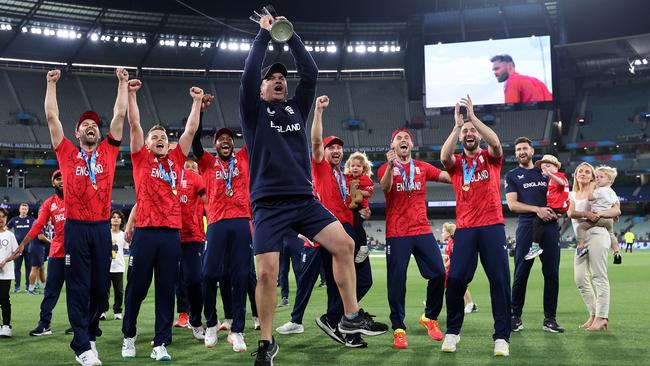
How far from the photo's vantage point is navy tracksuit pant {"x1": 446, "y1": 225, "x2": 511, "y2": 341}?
653 cm

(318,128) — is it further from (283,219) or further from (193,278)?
(193,278)

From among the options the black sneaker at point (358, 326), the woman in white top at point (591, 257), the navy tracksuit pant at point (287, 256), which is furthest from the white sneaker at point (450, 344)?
the navy tracksuit pant at point (287, 256)

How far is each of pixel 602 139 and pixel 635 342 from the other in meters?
50.9

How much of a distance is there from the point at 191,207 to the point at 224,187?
50.3 inches

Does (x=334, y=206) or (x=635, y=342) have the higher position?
(x=334, y=206)

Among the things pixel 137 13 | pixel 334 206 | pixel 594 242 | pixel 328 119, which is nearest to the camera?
pixel 334 206

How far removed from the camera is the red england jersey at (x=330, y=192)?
7543 millimetres

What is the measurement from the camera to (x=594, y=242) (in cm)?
861

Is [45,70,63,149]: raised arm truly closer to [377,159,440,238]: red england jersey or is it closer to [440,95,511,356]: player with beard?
[377,159,440,238]: red england jersey

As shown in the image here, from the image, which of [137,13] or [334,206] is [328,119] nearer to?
[137,13]

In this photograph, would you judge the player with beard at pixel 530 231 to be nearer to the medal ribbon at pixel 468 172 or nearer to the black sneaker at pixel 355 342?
the medal ribbon at pixel 468 172

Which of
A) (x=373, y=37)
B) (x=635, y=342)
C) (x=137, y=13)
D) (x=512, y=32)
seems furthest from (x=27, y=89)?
(x=635, y=342)

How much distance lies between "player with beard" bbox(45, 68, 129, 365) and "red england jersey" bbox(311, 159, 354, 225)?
7.80ft

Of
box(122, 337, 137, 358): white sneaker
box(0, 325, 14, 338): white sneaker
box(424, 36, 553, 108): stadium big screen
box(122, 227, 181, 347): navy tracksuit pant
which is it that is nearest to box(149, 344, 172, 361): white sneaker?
box(122, 227, 181, 347): navy tracksuit pant
